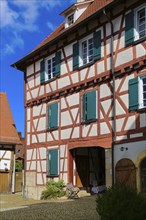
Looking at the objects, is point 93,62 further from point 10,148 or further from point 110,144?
point 10,148

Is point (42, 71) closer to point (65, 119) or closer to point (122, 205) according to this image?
point (65, 119)

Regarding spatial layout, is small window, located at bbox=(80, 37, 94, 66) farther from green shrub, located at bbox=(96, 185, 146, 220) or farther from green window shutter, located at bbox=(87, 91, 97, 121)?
green shrub, located at bbox=(96, 185, 146, 220)

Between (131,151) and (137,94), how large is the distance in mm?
2273

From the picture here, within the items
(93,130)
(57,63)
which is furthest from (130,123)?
(57,63)

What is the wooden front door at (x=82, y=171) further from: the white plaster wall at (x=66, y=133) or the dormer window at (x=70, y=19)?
the dormer window at (x=70, y=19)

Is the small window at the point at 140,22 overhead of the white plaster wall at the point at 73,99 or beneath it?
overhead

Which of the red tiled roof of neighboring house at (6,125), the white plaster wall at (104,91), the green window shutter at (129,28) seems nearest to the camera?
the green window shutter at (129,28)

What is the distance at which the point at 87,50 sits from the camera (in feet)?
61.6

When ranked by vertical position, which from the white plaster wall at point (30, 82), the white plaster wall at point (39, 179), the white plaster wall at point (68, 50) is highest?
the white plaster wall at point (68, 50)

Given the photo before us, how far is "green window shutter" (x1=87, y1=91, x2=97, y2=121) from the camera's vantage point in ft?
57.9

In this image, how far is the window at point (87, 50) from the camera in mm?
17811

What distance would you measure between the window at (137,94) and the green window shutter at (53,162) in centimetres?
598

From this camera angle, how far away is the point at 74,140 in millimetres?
18844

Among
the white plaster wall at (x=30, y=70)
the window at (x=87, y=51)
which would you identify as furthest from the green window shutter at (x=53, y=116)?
the white plaster wall at (x=30, y=70)
